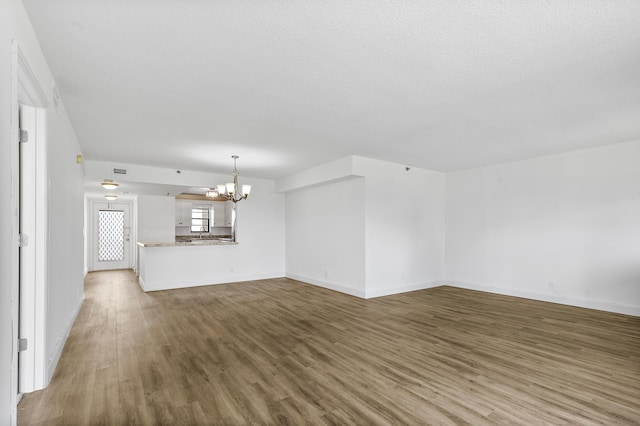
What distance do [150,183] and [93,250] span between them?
15.2 feet

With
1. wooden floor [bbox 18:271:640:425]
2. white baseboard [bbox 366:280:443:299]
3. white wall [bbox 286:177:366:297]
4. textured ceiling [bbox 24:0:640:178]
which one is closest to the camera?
textured ceiling [bbox 24:0:640:178]

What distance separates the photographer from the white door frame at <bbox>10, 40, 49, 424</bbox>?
170 cm

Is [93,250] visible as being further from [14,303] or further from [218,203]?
[14,303]

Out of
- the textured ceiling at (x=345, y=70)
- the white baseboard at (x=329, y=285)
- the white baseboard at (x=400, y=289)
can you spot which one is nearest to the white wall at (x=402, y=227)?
the white baseboard at (x=400, y=289)

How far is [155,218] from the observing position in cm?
930

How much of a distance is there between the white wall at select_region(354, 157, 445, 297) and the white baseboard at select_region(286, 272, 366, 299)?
0.71 feet

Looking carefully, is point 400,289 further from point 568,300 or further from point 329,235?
point 568,300

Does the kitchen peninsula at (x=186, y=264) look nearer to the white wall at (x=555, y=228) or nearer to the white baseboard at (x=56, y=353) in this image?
the white baseboard at (x=56, y=353)

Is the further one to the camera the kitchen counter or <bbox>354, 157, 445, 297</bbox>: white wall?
the kitchen counter

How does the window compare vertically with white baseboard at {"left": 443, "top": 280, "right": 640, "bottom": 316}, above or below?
above

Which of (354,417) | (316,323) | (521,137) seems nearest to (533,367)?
(354,417)

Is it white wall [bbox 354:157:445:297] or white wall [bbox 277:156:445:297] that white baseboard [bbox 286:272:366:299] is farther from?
white wall [bbox 354:157:445:297]

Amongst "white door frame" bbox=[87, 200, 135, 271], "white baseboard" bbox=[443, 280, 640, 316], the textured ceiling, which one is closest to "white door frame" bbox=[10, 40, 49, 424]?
the textured ceiling

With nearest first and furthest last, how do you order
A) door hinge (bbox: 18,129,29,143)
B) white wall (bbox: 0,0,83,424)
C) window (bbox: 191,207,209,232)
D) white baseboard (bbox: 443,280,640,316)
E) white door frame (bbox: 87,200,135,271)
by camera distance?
white wall (bbox: 0,0,83,424)
door hinge (bbox: 18,129,29,143)
white baseboard (bbox: 443,280,640,316)
white door frame (bbox: 87,200,135,271)
window (bbox: 191,207,209,232)
